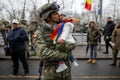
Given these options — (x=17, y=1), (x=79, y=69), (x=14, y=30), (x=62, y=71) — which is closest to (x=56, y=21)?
(x=62, y=71)

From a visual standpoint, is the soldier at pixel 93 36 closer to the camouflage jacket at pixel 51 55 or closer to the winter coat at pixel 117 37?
the winter coat at pixel 117 37

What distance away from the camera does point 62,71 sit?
3.93m

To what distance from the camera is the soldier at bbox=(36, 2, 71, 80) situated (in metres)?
3.79

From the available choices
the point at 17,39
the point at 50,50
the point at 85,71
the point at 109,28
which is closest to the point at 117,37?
the point at 85,71

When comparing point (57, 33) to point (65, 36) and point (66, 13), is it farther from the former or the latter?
point (66, 13)

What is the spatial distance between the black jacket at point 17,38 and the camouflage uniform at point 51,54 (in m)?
4.92

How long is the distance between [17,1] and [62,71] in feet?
86.7

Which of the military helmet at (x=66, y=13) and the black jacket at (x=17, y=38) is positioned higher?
the military helmet at (x=66, y=13)

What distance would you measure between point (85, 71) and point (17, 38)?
2.50 metres

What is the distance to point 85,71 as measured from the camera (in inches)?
390

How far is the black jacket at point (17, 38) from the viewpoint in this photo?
8.80 m

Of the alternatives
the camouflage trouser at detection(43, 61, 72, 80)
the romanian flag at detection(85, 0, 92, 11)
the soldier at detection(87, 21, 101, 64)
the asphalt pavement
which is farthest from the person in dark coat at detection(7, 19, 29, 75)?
the romanian flag at detection(85, 0, 92, 11)

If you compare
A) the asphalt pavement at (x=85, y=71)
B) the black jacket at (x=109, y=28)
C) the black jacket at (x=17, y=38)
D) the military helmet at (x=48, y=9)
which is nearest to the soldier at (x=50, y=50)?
the military helmet at (x=48, y=9)

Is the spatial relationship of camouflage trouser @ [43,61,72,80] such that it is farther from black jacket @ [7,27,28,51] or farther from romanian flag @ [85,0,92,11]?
romanian flag @ [85,0,92,11]
